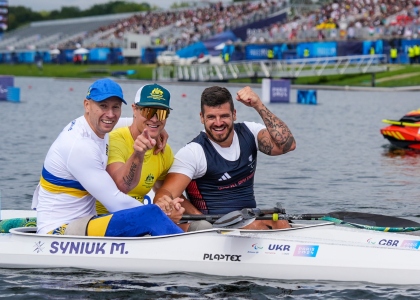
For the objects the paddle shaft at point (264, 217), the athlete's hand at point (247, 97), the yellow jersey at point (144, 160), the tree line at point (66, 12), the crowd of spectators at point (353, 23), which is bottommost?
the paddle shaft at point (264, 217)

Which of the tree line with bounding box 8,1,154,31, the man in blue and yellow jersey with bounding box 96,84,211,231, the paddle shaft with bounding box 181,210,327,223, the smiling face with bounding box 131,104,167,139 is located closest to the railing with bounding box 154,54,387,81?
the paddle shaft with bounding box 181,210,327,223

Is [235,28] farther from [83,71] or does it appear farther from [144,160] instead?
[144,160]

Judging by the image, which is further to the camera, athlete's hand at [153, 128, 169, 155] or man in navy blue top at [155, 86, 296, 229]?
man in navy blue top at [155, 86, 296, 229]

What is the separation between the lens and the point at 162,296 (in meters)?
8.13

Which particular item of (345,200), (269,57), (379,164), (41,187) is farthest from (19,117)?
(269,57)

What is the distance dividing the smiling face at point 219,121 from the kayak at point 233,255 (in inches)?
37.0

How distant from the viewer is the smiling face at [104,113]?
25.5 feet

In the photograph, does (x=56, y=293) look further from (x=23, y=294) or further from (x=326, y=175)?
(x=326, y=175)

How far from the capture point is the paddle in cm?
838

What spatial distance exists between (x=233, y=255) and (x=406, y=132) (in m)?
13.8

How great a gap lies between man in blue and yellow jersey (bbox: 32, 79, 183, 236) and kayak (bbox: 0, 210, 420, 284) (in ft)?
0.42

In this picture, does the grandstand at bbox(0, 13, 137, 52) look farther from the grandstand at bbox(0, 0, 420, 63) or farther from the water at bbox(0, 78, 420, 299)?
the water at bbox(0, 78, 420, 299)

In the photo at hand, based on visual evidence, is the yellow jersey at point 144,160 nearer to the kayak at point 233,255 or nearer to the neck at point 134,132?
the neck at point 134,132

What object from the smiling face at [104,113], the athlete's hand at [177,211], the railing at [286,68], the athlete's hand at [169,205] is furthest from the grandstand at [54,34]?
the smiling face at [104,113]
